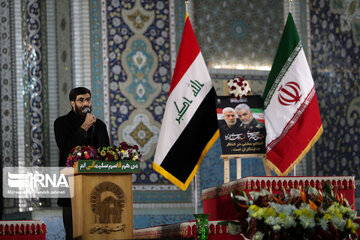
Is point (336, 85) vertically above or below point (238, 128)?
above

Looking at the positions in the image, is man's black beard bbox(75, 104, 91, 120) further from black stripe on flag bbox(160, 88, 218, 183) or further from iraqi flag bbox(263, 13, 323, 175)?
iraqi flag bbox(263, 13, 323, 175)

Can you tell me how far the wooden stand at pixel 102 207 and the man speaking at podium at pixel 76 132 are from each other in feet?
1.11

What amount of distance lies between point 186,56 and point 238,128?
42.1 inches

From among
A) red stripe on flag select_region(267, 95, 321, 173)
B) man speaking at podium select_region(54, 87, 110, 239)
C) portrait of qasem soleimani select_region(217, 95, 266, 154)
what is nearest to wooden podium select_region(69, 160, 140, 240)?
man speaking at podium select_region(54, 87, 110, 239)

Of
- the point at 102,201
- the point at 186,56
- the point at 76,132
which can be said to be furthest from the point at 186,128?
the point at 102,201

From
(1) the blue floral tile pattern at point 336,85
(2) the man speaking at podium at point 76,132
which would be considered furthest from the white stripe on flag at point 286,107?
(1) the blue floral tile pattern at point 336,85

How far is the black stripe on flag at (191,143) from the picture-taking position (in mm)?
7145

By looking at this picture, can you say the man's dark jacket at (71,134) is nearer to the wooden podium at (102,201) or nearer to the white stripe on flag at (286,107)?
the wooden podium at (102,201)

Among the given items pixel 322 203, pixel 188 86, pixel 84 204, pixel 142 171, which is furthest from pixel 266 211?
pixel 142 171

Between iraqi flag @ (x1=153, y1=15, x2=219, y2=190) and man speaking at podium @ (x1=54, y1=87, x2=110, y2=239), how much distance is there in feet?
3.72

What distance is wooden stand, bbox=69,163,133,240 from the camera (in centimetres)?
556

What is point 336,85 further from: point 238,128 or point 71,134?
point 71,134

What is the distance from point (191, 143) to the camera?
7.19 m

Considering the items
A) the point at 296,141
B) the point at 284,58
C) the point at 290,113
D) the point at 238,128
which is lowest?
the point at 296,141
